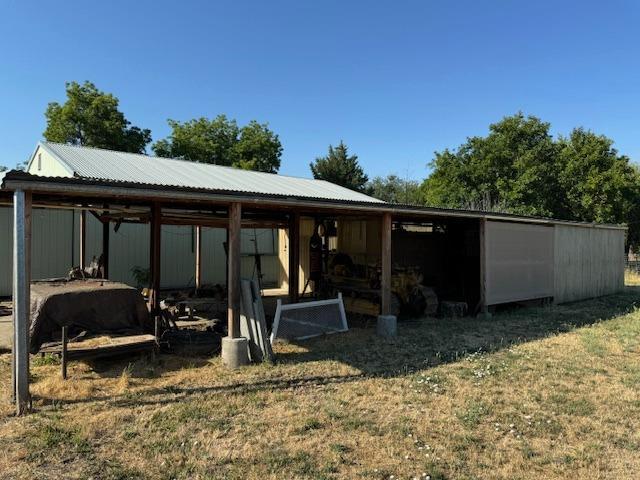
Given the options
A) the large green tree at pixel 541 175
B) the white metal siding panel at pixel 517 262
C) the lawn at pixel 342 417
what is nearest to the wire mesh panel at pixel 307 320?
the lawn at pixel 342 417

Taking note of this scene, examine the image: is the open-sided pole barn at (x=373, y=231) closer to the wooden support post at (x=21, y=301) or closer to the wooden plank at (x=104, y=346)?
the wooden plank at (x=104, y=346)

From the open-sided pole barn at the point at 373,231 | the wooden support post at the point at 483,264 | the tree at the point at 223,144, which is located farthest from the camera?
the tree at the point at 223,144

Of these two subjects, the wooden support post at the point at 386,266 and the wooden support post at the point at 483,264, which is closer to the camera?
the wooden support post at the point at 386,266

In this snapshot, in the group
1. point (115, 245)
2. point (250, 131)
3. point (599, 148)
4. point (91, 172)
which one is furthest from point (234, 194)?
point (250, 131)

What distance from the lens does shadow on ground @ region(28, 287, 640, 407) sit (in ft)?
17.2

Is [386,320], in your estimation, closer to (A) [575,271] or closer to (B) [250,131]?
(A) [575,271]

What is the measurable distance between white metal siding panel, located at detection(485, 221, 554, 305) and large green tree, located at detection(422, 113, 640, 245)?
13236mm

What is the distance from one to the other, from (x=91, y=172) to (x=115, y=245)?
5020mm

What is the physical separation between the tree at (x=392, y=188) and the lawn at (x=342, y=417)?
34.9m

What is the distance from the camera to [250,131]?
3453cm

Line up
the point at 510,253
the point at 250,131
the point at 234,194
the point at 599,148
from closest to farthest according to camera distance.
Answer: the point at 234,194 < the point at 510,253 < the point at 599,148 < the point at 250,131

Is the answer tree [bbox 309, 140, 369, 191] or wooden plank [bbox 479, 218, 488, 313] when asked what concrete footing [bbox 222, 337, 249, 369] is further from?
tree [bbox 309, 140, 369, 191]

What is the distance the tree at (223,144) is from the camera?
3259 cm

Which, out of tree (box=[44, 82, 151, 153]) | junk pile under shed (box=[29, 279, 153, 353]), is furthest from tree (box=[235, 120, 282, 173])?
junk pile under shed (box=[29, 279, 153, 353])
